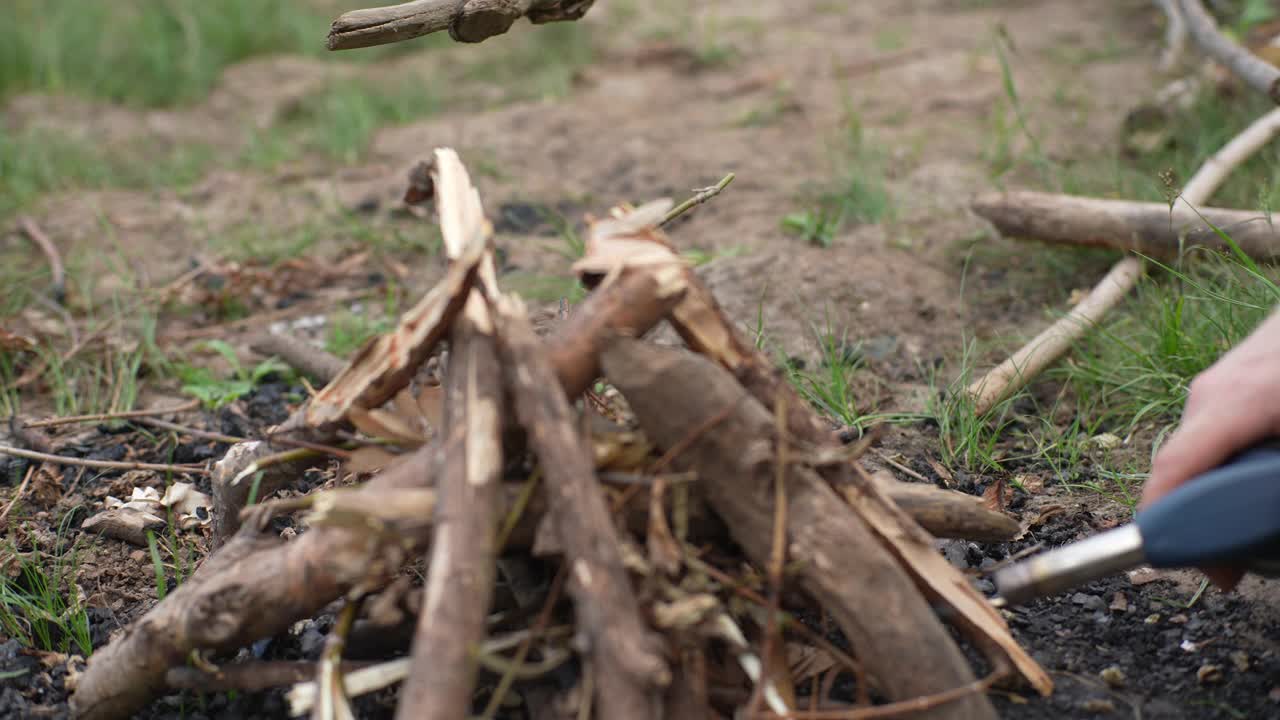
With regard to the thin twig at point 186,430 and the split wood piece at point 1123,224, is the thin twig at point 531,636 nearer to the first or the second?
the thin twig at point 186,430

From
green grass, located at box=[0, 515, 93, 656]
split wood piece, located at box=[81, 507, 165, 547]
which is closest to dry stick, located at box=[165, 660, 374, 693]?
green grass, located at box=[0, 515, 93, 656]

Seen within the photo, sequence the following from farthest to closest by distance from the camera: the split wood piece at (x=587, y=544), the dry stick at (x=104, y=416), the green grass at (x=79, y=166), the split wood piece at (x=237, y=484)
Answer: the green grass at (x=79, y=166), the dry stick at (x=104, y=416), the split wood piece at (x=237, y=484), the split wood piece at (x=587, y=544)

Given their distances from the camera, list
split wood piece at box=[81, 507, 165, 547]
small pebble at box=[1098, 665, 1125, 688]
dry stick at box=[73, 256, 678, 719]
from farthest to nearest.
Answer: split wood piece at box=[81, 507, 165, 547] < small pebble at box=[1098, 665, 1125, 688] < dry stick at box=[73, 256, 678, 719]

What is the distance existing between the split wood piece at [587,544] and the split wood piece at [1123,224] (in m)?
2.06

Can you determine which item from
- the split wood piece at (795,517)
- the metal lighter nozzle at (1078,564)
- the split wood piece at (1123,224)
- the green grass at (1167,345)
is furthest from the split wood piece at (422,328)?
the split wood piece at (1123,224)

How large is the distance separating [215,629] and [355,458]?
34 cm

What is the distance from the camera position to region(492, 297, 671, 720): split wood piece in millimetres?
1344

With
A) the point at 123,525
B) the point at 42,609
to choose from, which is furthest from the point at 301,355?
the point at 42,609

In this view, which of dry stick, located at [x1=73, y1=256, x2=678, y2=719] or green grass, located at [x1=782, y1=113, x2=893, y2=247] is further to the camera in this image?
green grass, located at [x1=782, y1=113, x2=893, y2=247]

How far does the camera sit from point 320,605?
162cm

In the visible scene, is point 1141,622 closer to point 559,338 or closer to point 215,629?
point 559,338

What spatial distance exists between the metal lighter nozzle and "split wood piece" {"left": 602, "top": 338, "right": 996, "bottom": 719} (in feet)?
0.45

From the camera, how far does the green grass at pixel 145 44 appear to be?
6.09 m

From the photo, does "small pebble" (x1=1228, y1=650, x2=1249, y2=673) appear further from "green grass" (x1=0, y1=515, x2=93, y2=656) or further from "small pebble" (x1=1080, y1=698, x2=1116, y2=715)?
"green grass" (x1=0, y1=515, x2=93, y2=656)
